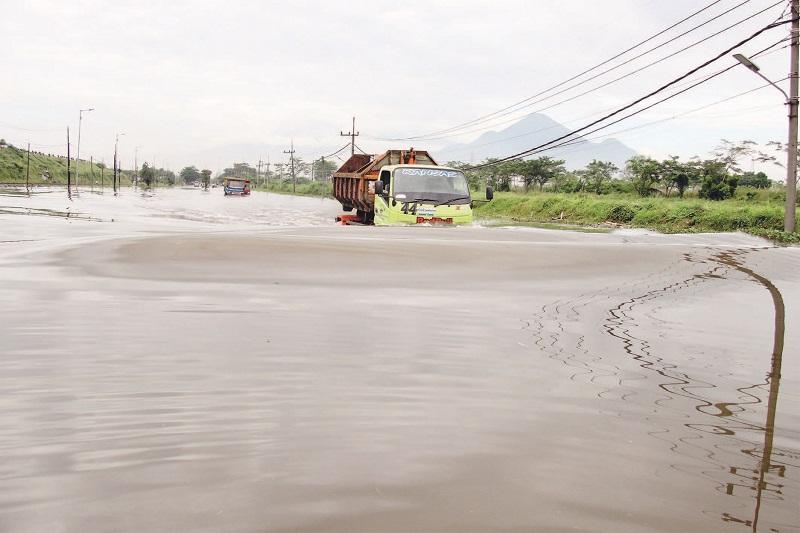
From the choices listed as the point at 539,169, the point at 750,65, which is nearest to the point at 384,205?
the point at 750,65

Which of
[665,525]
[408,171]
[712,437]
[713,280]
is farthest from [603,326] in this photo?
[408,171]

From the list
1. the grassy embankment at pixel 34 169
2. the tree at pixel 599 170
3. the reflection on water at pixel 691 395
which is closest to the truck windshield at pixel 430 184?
the reflection on water at pixel 691 395

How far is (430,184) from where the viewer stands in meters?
16.2

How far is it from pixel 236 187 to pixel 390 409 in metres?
69.0

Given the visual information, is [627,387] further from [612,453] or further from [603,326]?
[603,326]

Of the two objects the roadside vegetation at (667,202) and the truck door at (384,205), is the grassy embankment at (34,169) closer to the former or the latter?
the roadside vegetation at (667,202)

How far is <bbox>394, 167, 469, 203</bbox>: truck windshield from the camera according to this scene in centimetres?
1591

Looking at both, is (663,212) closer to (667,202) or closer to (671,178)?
(667,202)

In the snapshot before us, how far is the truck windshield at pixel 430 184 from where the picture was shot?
1591cm

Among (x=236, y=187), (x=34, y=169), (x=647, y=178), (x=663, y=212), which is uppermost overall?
(x=34, y=169)

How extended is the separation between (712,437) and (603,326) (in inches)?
103

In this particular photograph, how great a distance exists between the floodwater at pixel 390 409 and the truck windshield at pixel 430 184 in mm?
8769

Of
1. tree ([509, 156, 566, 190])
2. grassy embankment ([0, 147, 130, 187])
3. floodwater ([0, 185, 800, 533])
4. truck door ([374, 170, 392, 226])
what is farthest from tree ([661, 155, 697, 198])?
grassy embankment ([0, 147, 130, 187])

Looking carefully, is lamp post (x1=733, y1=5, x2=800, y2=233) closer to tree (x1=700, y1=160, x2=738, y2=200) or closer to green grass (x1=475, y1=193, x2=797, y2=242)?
green grass (x1=475, y1=193, x2=797, y2=242)
